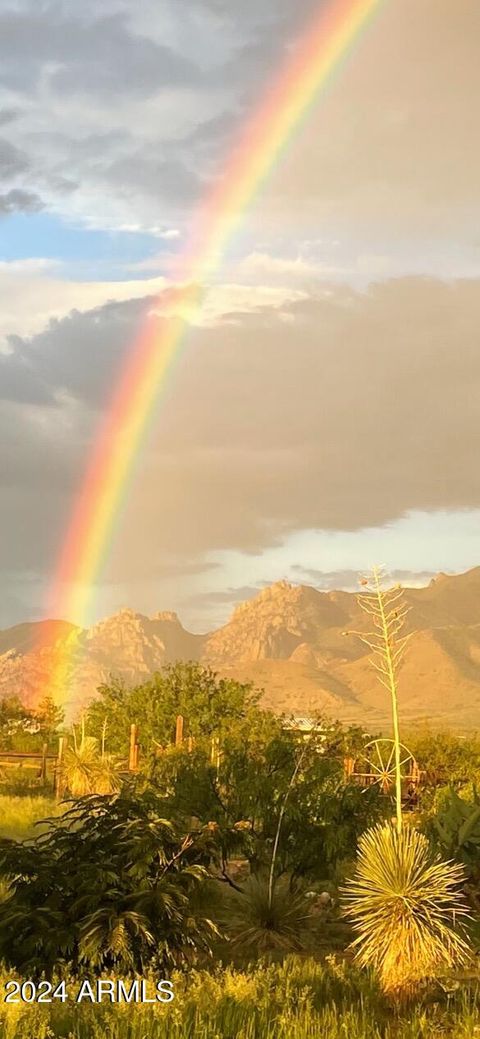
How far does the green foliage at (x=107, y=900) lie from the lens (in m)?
9.05

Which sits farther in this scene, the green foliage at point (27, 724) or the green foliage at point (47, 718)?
the green foliage at point (47, 718)

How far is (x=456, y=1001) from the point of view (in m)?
9.46

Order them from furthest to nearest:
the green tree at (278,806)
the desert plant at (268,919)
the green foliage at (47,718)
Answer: the green foliage at (47,718) < the green tree at (278,806) < the desert plant at (268,919)

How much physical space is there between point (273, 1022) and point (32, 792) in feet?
77.3

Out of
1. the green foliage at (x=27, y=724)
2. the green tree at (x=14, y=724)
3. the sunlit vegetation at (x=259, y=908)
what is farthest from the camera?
the green tree at (x=14, y=724)

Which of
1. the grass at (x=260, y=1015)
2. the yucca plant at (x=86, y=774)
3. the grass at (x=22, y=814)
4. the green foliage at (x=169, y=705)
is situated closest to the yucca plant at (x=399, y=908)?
the grass at (x=260, y=1015)

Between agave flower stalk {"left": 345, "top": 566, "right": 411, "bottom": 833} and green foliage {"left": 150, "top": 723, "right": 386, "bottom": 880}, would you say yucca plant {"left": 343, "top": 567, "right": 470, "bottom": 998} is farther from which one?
green foliage {"left": 150, "top": 723, "right": 386, "bottom": 880}

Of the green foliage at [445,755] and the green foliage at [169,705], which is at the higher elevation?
the green foliage at [169,705]

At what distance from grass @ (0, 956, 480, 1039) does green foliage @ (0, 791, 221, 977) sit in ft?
1.48

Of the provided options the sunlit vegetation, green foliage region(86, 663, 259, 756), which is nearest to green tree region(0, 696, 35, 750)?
green foliage region(86, 663, 259, 756)

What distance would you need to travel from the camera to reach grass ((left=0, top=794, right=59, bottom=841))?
1970cm

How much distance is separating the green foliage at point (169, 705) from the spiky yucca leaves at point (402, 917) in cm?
2854

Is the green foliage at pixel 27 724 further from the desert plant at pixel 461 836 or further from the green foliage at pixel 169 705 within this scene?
the desert plant at pixel 461 836

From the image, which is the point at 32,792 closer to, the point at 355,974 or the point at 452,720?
the point at 355,974
